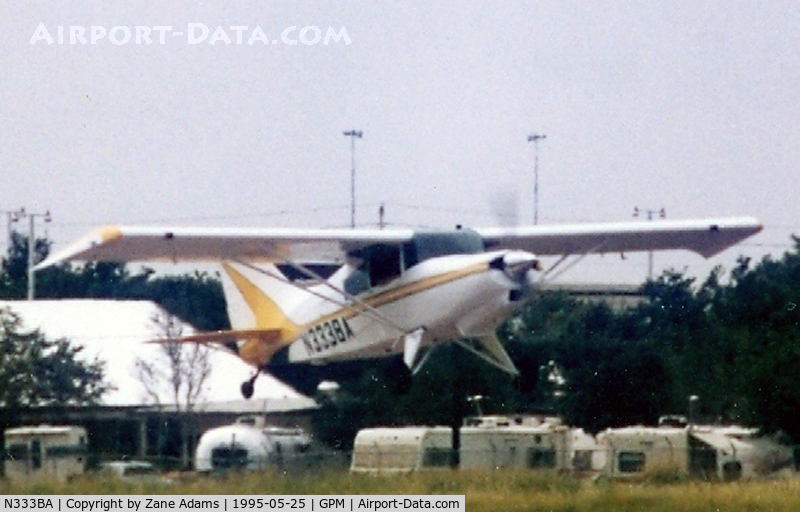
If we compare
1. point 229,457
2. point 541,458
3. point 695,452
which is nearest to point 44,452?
point 229,457

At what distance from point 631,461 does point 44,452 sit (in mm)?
6767

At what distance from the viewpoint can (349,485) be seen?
1669 cm

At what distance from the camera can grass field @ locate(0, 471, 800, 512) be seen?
15812 millimetres

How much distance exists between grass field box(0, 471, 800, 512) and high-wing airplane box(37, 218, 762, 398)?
5.66 meters

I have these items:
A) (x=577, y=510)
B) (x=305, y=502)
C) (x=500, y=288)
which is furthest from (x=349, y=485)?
(x=500, y=288)

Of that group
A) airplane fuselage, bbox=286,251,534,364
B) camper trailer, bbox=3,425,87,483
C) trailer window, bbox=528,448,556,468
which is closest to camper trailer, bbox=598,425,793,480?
trailer window, bbox=528,448,556,468

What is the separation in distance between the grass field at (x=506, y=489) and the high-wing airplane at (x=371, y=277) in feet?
18.6

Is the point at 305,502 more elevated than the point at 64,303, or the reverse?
the point at 64,303

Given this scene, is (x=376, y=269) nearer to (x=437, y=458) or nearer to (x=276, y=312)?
(x=276, y=312)

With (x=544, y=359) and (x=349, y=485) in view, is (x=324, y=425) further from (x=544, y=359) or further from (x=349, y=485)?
(x=349, y=485)

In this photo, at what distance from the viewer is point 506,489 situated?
16484 millimetres

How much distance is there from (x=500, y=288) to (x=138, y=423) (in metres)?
5.05

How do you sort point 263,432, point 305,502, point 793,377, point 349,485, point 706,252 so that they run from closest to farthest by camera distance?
point 305,502, point 349,485, point 263,432, point 793,377, point 706,252

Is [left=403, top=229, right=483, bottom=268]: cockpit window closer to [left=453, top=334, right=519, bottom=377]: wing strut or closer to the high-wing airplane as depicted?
the high-wing airplane
